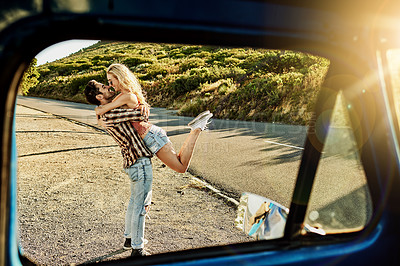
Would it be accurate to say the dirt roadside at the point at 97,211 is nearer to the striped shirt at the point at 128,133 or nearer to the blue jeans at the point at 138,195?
the blue jeans at the point at 138,195

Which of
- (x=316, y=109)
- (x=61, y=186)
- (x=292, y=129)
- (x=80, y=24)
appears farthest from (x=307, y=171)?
(x=292, y=129)

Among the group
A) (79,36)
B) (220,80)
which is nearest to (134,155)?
(79,36)

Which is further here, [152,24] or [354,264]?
[354,264]

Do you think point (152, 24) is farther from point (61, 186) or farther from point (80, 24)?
point (61, 186)

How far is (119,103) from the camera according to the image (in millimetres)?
2672

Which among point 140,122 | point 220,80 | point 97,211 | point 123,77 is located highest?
point 220,80

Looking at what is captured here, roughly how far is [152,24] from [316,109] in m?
0.75

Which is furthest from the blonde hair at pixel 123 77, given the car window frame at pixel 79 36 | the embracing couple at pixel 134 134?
the car window frame at pixel 79 36

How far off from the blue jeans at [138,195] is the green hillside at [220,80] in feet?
3.44

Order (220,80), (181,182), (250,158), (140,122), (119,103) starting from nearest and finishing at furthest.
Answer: (119,103)
(140,122)
(181,182)
(250,158)
(220,80)

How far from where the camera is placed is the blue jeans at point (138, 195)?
109 inches

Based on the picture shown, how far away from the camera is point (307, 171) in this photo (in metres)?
1.24

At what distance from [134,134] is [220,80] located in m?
18.6

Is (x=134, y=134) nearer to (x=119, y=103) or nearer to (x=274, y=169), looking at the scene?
(x=119, y=103)
